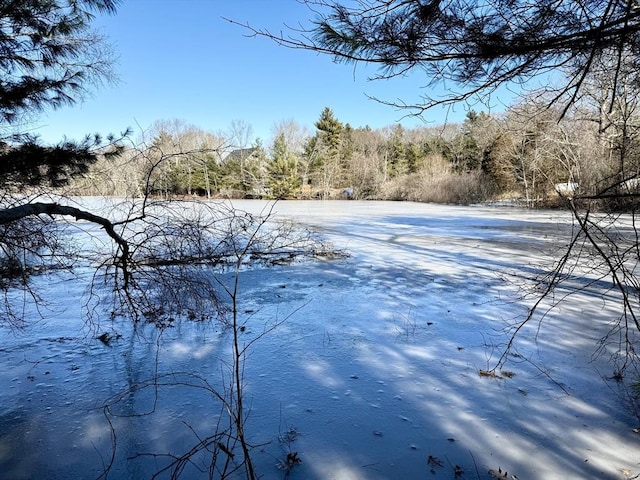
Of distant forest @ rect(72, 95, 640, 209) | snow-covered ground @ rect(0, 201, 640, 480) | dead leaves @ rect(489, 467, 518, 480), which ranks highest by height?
distant forest @ rect(72, 95, 640, 209)

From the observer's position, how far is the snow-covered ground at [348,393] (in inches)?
79.5

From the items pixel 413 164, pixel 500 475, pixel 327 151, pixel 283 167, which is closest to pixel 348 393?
pixel 500 475

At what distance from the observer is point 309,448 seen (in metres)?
2.11

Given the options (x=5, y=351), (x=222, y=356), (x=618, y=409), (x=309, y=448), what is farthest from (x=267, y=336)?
(x=618, y=409)

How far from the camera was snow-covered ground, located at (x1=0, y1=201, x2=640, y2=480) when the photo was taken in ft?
6.63

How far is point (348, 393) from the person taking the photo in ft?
8.75

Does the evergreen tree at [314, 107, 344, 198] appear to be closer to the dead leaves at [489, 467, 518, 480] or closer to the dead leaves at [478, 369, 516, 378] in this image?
the dead leaves at [478, 369, 516, 378]

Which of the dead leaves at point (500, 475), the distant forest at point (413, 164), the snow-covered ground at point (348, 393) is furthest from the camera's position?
the distant forest at point (413, 164)

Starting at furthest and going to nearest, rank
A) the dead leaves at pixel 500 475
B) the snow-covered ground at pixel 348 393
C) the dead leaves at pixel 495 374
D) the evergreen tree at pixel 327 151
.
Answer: the evergreen tree at pixel 327 151, the dead leaves at pixel 495 374, the snow-covered ground at pixel 348 393, the dead leaves at pixel 500 475

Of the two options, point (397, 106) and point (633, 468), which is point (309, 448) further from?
point (397, 106)

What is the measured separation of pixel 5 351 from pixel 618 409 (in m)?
4.72

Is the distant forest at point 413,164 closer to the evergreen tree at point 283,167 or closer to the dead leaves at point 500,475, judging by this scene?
the evergreen tree at point 283,167

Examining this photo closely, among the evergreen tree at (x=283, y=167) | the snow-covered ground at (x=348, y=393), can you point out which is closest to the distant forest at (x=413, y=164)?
the evergreen tree at (x=283, y=167)

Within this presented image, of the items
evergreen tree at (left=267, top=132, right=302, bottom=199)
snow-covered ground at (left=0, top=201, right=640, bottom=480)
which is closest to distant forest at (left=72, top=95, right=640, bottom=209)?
evergreen tree at (left=267, top=132, right=302, bottom=199)
